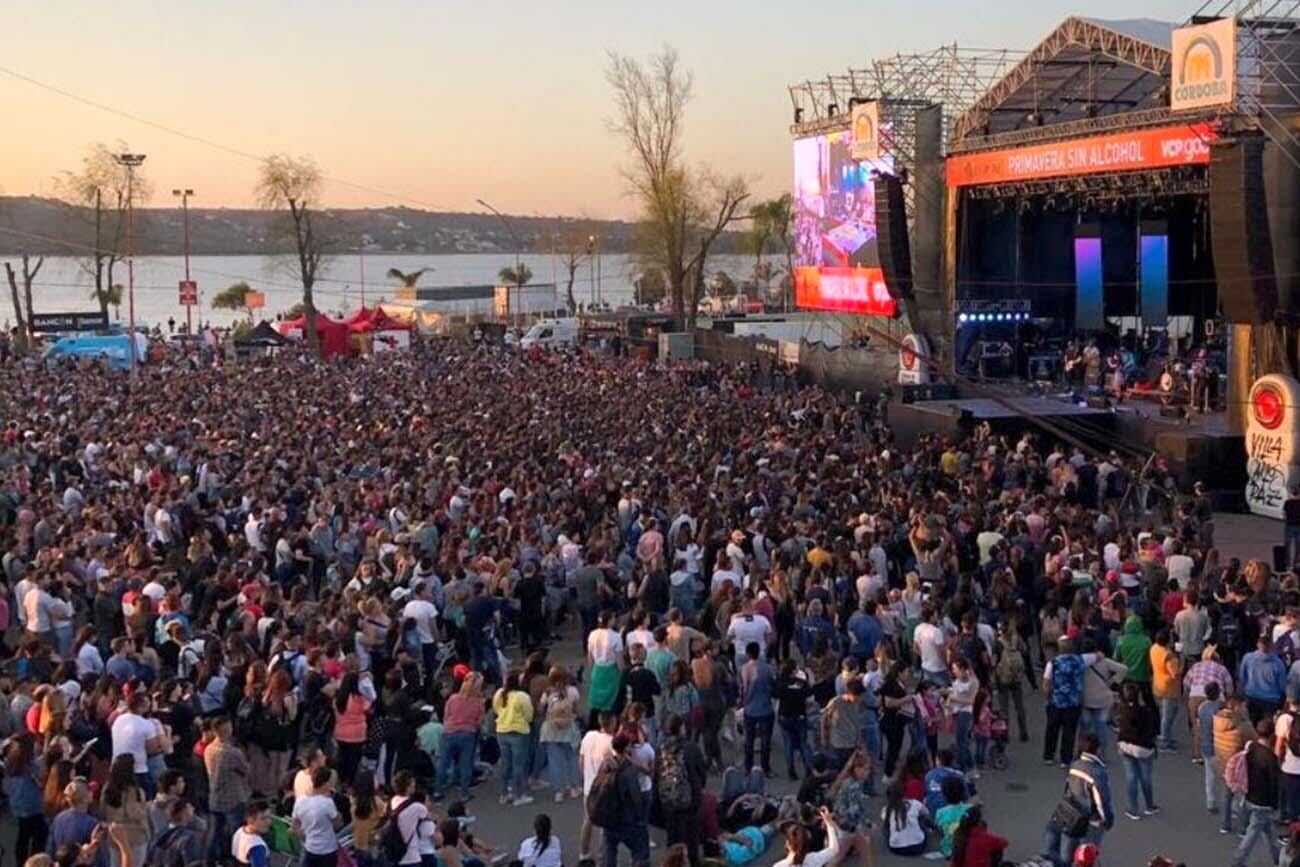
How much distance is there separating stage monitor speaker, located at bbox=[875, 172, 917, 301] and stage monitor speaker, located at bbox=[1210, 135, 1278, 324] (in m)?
9.89

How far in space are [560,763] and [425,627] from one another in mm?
1801

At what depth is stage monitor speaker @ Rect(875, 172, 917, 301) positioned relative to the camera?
2800cm

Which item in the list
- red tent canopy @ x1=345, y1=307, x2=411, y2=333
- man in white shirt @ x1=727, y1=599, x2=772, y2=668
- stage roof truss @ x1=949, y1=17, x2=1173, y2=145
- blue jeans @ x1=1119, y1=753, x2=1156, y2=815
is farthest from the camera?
red tent canopy @ x1=345, y1=307, x2=411, y2=333

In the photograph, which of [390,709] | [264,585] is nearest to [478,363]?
[264,585]

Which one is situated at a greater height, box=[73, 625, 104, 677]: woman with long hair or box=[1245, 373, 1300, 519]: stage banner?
box=[1245, 373, 1300, 519]: stage banner

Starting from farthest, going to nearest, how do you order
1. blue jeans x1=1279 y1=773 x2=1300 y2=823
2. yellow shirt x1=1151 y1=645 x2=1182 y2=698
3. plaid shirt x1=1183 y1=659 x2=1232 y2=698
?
yellow shirt x1=1151 y1=645 x2=1182 y2=698 < plaid shirt x1=1183 y1=659 x2=1232 y2=698 < blue jeans x1=1279 y1=773 x2=1300 y2=823

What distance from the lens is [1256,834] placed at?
7.86 metres

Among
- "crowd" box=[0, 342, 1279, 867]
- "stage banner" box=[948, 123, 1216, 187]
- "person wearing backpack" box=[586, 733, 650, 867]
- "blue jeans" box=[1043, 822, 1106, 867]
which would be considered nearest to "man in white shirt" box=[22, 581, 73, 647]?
"crowd" box=[0, 342, 1279, 867]

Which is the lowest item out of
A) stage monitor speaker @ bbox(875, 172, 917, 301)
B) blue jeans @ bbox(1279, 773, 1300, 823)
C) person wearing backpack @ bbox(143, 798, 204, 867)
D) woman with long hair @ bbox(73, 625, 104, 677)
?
blue jeans @ bbox(1279, 773, 1300, 823)

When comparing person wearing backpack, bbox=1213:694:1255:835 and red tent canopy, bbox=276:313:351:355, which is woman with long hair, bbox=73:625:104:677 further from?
red tent canopy, bbox=276:313:351:355

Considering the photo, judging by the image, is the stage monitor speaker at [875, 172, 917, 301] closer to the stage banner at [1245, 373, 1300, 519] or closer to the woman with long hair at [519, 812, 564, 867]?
the stage banner at [1245, 373, 1300, 519]

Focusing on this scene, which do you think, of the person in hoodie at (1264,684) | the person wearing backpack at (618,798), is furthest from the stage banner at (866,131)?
the person wearing backpack at (618,798)

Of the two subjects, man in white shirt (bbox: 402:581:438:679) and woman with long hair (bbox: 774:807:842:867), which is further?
man in white shirt (bbox: 402:581:438:679)

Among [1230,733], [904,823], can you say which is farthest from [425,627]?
[1230,733]
